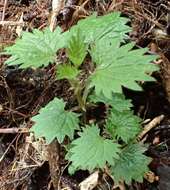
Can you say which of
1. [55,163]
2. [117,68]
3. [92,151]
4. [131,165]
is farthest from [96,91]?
[55,163]

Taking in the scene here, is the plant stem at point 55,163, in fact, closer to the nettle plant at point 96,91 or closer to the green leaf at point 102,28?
the nettle plant at point 96,91

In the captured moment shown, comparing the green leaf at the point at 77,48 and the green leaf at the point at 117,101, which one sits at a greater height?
the green leaf at the point at 77,48

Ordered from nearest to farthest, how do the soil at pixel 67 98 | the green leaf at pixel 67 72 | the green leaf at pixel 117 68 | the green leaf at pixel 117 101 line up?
the green leaf at pixel 117 68
the green leaf at pixel 67 72
the green leaf at pixel 117 101
the soil at pixel 67 98

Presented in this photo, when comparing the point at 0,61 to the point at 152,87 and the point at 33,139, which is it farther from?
the point at 152,87

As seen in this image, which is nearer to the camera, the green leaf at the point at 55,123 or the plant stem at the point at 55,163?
the green leaf at the point at 55,123

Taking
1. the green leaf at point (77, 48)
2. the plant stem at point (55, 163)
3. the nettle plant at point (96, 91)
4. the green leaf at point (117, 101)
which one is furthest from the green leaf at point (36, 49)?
the plant stem at point (55, 163)

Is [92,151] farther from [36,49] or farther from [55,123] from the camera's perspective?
[36,49]

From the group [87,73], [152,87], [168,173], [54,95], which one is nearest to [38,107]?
[54,95]
